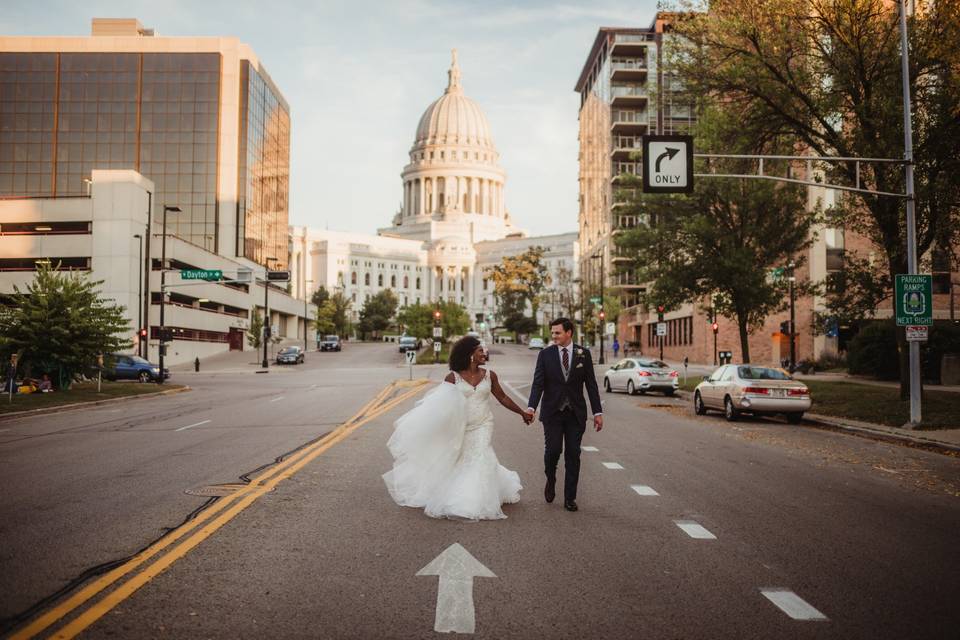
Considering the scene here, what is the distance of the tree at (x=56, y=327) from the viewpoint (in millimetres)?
29203

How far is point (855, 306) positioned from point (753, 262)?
8751 mm

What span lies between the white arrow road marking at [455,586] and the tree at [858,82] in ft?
60.5

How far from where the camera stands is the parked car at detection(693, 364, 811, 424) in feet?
68.2

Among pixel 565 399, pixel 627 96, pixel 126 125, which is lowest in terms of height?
pixel 565 399

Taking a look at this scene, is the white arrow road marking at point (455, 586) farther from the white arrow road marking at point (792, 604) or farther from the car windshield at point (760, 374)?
the car windshield at point (760, 374)

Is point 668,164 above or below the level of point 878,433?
above

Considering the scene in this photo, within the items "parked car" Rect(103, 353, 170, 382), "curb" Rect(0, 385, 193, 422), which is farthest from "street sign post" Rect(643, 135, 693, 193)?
"parked car" Rect(103, 353, 170, 382)

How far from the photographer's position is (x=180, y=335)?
70812 millimetres

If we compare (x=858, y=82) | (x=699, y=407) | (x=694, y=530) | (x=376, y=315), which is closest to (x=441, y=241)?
(x=376, y=315)

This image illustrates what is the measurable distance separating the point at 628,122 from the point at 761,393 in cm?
6642

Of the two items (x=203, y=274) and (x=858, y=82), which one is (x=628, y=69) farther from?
(x=858, y=82)

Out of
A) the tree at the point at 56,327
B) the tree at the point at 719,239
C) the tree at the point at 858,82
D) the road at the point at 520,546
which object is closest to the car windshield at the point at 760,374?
the tree at the point at 858,82

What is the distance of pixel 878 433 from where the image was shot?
18.2m

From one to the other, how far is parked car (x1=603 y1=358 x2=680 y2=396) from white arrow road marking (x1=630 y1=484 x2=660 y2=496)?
2257cm
